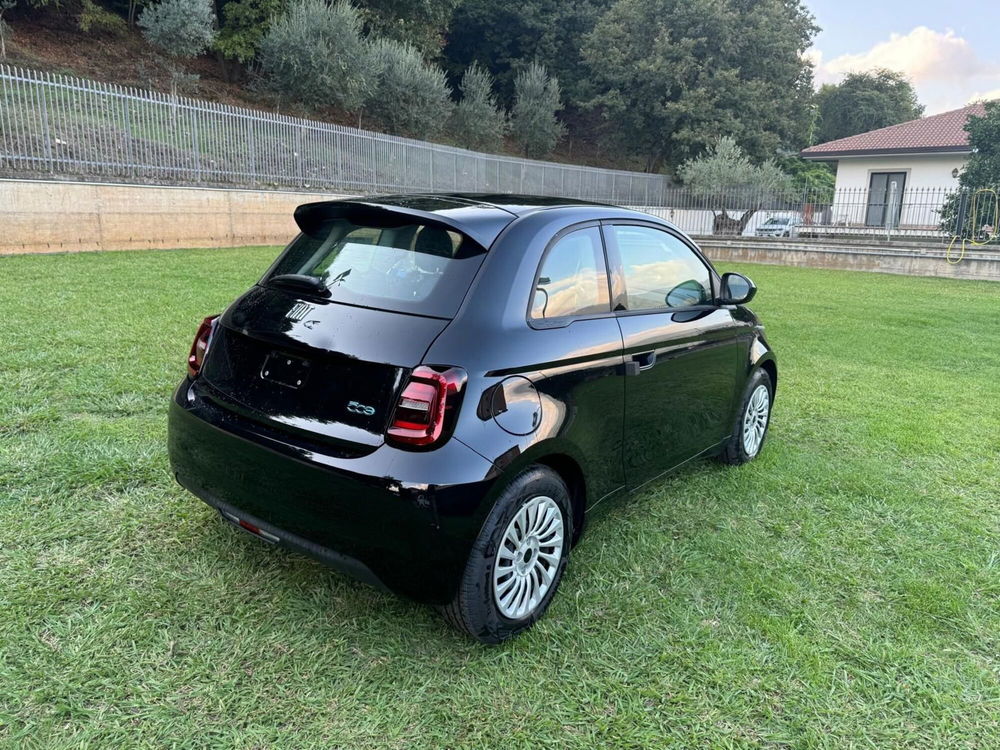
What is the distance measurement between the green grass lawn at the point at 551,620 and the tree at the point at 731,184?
19.1 metres

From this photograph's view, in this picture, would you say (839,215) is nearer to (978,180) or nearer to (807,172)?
(978,180)

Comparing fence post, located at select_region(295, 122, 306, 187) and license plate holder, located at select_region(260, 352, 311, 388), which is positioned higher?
fence post, located at select_region(295, 122, 306, 187)

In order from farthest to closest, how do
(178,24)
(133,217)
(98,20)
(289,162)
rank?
1. (98,20)
2. (178,24)
3. (289,162)
4. (133,217)

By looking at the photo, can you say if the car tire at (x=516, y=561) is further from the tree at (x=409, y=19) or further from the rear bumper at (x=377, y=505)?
the tree at (x=409, y=19)

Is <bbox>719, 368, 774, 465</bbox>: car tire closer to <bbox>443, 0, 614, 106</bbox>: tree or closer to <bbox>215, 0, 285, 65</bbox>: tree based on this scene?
<bbox>215, 0, 285, 65</bbox>: tree

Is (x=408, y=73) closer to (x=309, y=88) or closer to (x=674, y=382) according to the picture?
(x=309, y=88)

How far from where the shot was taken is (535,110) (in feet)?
115

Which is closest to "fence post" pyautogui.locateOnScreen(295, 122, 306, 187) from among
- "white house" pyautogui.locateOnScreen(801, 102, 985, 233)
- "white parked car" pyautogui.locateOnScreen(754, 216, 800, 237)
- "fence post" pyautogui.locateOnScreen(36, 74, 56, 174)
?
"fence post" pyautogui.locateOnScreen(36, 74, 56, 174)

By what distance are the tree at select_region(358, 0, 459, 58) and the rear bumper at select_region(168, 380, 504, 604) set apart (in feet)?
96.5

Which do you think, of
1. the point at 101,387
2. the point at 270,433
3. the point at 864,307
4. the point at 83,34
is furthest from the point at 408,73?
the point at 270,433

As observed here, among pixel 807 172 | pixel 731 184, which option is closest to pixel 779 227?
pixel 731 184

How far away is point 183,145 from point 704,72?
27.5 metres

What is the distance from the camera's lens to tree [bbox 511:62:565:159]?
35.2 metres

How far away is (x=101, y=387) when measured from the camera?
15.4ft
